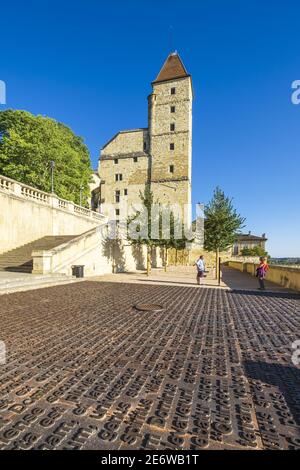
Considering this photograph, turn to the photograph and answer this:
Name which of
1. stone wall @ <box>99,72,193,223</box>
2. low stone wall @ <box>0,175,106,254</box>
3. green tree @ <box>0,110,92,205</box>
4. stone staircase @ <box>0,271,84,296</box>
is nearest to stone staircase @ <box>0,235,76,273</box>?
low stone wall @ <box>0,175,106,254</box>

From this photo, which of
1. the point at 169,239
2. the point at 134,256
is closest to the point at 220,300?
the point at 169,239

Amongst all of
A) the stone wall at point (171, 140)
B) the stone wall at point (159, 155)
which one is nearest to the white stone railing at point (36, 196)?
the stone wall at point (171, 140)

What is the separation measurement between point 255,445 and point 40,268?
39.6 feet

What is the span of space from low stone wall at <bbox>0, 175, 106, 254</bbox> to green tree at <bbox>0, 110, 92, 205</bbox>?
16.6ft

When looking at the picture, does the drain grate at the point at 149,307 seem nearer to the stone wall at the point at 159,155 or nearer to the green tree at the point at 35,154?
the green tree at the point at 35,154

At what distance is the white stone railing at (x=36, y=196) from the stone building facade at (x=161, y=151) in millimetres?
22885

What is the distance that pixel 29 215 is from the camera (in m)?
18.3

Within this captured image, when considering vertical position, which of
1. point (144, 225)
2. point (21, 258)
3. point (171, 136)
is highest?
point (171, 136)

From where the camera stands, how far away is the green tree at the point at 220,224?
17.3 metres

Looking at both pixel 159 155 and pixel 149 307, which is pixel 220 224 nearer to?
pixel 149 307

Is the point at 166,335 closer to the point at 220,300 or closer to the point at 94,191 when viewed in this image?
the point at 220,300

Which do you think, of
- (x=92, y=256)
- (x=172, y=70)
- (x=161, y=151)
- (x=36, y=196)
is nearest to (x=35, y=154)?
(x=36, y=196)

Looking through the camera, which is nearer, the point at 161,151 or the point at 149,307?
the point at 149,307

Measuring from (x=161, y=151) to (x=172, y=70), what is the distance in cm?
1694
